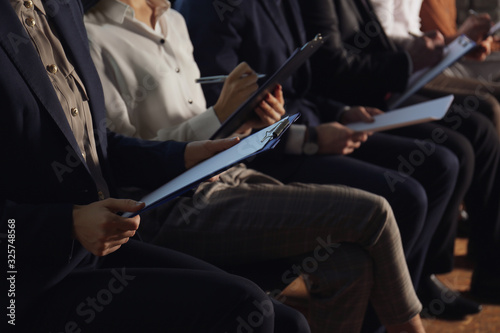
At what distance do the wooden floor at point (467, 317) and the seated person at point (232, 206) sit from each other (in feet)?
1.61

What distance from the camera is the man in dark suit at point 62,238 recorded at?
0.79m

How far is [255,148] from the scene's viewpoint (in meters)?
0.70

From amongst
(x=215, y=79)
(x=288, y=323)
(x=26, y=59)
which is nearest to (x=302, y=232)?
(x=288, y=323)

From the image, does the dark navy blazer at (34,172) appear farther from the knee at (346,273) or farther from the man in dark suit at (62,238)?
the knee at (346,273)

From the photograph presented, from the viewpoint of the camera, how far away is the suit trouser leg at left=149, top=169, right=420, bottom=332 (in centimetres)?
113

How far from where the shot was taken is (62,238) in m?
0.79

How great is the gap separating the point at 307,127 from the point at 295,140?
0.06 meters

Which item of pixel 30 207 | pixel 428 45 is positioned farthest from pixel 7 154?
pixel 428 45

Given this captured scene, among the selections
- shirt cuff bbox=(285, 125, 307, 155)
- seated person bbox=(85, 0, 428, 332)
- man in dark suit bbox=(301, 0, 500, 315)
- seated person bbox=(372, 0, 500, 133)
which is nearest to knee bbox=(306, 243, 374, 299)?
seated person bbox=(85, 0, 428, 332)

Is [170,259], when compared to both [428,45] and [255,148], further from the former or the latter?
[428,45]

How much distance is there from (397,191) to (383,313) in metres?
0.33

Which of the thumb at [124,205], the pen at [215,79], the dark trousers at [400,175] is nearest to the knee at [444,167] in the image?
the dark trousers at [400,175]

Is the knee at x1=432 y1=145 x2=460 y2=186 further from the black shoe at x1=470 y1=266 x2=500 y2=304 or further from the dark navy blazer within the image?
the dark navy blazer

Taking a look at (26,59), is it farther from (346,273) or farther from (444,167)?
(444,167)
